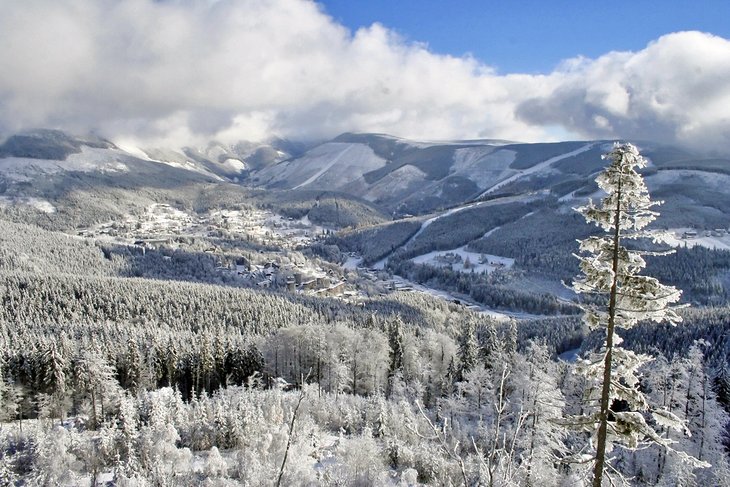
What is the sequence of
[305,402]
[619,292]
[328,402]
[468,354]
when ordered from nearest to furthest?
[619,292] → [305,402] → [328,402] → [468,354]

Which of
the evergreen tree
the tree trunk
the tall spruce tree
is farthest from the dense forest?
the tall spruce tree

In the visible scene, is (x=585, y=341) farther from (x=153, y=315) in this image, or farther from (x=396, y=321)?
(x=153, y=315)

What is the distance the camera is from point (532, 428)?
54.8 m

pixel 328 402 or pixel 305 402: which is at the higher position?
pixel 305 402

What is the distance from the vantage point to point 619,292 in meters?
11.9

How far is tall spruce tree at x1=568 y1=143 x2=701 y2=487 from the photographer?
38.2ft

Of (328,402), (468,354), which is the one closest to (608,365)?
(328,402)

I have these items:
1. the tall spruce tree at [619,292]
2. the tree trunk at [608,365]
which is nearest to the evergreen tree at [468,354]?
the tree trunk at [608,365]

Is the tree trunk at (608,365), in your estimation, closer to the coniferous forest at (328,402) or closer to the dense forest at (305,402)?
the coniferous forest at (328,402)

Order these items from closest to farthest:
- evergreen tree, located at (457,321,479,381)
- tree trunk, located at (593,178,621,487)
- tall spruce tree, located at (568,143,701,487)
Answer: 1. tall spruce tree, located at (568,143,701,487)
2. tree trunk, located at (593,178,621,487)
3. evergreen tree, located at (457,321,479,381)

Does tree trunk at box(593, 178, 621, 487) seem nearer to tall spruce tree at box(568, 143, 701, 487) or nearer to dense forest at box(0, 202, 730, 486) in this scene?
tall spruce tree at box(568, 143, 701, 487)

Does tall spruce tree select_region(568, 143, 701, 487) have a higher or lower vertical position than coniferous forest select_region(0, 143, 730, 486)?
higher

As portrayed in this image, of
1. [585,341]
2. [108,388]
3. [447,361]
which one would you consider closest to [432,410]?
[447,361]

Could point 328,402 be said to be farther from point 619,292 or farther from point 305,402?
point 619,292
